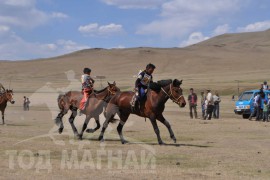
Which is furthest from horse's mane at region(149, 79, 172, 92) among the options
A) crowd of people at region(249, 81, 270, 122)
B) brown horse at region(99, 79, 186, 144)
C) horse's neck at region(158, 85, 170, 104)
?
crowd of people at region(249, 81, 270, 122)

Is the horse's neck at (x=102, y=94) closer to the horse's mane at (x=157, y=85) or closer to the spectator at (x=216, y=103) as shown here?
the horse's mane at (x=157, y=85)

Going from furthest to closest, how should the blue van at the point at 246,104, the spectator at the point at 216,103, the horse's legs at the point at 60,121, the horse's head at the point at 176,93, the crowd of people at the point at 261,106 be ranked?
the blue van at the point at 246,104 → the spectator at the point at 216,103 → the crowd of people at the point at 261,106 → the horse's legs at the point at 60,121 → the horse's head at the point at 176,93

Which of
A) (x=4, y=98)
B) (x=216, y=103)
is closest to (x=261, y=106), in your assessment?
(x=216, y=103)

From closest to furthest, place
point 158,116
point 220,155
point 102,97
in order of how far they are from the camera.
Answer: point 220,155
point 158,116
point 102,97

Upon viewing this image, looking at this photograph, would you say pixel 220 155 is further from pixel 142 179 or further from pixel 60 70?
pixel 60 70

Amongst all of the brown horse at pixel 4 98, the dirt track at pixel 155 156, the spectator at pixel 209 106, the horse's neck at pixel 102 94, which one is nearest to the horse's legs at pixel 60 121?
the dirt track at pixel 155 156

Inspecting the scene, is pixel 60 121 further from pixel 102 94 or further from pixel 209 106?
pixel 209 106

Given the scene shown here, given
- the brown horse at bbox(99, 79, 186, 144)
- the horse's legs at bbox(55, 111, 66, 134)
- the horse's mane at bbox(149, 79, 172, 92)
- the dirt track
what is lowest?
the dirt track

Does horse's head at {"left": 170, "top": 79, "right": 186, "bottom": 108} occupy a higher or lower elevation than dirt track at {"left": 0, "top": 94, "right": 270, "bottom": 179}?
higher

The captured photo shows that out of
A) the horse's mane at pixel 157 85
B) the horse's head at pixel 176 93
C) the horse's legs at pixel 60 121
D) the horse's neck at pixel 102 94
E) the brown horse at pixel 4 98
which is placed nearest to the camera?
the horse's head at pixel 176 93

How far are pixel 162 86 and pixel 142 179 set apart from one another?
6.79 metres

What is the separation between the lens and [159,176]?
1052 centimetres

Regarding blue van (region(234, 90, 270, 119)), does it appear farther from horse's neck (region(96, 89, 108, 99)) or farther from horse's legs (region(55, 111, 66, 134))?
horse's neck (region(96, 89, 108, 99))

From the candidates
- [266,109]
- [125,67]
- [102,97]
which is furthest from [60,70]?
[102,97]
